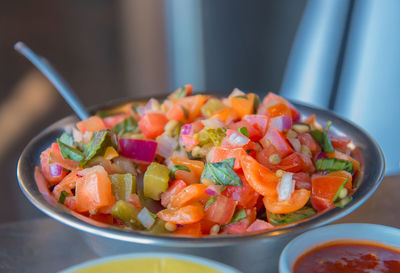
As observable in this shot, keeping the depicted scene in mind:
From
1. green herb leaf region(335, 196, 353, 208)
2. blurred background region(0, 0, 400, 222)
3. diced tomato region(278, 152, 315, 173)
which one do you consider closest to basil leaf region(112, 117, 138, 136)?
diced tomato region(278, 152, 315, 173)

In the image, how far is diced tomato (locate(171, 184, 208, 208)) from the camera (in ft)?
4.20

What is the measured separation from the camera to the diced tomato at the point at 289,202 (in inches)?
49.1

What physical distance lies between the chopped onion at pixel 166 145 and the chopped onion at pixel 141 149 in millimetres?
60

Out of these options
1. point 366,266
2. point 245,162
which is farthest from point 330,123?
point 366,266

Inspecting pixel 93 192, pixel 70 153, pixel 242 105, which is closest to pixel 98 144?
pixel 70 153

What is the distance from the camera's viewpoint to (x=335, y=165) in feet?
4.74

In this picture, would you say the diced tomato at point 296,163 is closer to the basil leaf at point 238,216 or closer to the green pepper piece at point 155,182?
the basil leaf at point 238,216

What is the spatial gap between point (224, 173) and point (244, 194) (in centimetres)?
8

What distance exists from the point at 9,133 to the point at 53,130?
229 centimetres

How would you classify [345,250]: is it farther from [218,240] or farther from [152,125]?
[152,125]

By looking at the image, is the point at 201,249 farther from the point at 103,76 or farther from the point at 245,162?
the point at 103,76

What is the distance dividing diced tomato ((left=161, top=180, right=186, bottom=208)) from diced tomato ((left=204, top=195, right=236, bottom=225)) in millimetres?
108

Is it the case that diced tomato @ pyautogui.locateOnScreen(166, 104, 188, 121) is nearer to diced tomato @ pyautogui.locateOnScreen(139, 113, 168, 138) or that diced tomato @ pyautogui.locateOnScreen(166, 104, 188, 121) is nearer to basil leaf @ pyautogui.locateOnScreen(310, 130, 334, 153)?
diced tomato @ pyautogui.locateOnScreen(139, 113, 168, 138)

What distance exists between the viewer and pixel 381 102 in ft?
8.29
